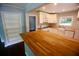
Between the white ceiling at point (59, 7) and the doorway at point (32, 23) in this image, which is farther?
the doorway at point (32, 23)

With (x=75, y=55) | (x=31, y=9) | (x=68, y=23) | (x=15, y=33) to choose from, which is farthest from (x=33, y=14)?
(x=75, y=55)

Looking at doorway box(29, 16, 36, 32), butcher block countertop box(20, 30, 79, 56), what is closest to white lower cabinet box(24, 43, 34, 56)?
butcher block countertop box(20, 30, 79, 56)

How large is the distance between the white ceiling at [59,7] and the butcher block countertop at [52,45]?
41 centimetres

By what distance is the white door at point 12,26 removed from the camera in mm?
1363

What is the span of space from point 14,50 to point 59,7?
42.0 inches

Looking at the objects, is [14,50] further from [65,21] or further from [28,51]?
[65,21]

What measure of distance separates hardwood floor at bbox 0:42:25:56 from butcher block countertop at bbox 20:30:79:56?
0.45ft

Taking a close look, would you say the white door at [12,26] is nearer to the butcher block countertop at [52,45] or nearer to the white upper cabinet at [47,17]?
the butcher block countertop at [52,45]

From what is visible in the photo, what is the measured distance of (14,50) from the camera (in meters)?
1.45

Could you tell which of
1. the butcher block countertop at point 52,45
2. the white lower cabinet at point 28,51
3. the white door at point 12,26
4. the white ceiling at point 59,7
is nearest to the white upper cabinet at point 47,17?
the white ceiling at point 59,7

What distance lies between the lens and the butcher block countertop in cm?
134

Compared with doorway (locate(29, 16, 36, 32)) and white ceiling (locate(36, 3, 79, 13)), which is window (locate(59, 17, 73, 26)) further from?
doorway (locate(29, 16, 36, 32))

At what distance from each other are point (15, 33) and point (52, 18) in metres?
0.70

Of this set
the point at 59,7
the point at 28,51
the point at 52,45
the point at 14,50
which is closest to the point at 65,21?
the point at 59,7
